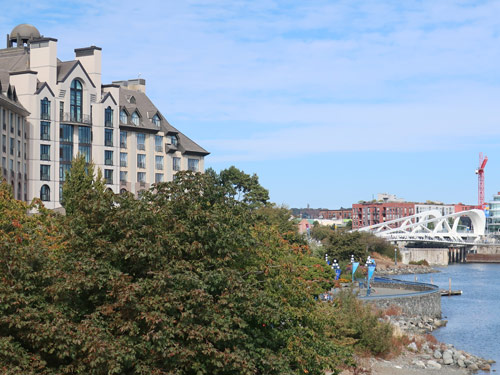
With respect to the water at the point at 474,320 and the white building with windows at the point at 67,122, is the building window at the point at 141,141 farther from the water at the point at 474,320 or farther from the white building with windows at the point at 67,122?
the water at the point at 474,320

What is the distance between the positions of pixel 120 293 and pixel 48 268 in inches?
105

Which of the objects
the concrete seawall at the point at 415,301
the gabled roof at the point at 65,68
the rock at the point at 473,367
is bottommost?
the rock at the point at 473,367

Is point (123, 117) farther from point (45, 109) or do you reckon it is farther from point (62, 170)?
point (45, 109)

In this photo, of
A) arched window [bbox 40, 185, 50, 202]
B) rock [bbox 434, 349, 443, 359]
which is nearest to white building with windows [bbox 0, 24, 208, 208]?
arched window [bbox 40, 185, 50, 202]

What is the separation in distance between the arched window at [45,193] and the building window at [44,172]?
33.7 inches

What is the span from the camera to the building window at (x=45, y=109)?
8088 centimetres

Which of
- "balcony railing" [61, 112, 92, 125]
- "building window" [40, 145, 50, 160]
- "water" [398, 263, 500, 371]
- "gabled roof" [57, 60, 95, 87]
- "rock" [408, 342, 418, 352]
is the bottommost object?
"water" [398, 263, 500, 371]

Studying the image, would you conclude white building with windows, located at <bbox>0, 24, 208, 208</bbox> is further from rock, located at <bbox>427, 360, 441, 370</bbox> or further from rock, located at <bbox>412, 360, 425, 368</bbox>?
rock, located at <bbox>427, 360, 441, 370</bbox>

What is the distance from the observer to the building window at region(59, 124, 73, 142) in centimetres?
8344

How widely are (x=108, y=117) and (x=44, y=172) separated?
11.1 meters

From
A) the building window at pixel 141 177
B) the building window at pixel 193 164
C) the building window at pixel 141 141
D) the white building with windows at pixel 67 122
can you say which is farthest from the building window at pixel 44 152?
the building window at pixel 193 164

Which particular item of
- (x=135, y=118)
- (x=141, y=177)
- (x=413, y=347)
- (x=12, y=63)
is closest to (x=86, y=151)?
(x=141, y=177)

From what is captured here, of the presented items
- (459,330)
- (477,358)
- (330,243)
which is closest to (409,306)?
(459,330)

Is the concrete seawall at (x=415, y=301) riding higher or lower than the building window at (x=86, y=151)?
lower
